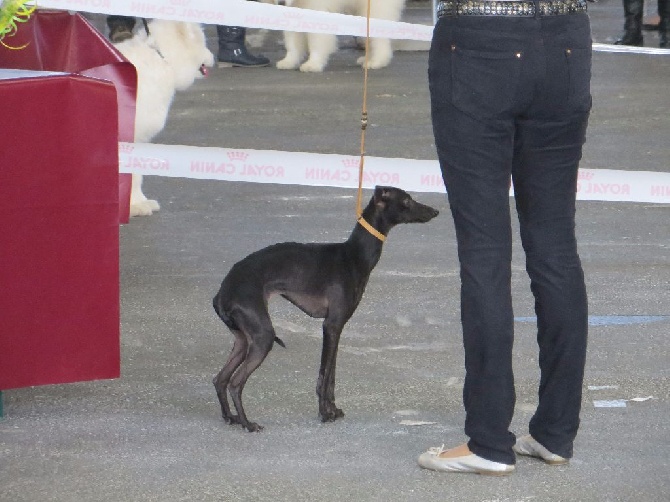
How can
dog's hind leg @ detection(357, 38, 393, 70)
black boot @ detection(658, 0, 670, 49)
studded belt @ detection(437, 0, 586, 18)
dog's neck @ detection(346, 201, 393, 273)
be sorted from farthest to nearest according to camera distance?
black boot @ detection(658, 0, 670, 49) → dog's hind leg @ detection(357, 38, 393, 70) → dog's neck @ detection(346, 201, 393, 273) → studded belt @ detection(437, 0, 586, 18)

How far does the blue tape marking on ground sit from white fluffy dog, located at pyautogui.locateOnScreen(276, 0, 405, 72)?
7587mm

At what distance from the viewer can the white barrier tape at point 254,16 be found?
226 inches

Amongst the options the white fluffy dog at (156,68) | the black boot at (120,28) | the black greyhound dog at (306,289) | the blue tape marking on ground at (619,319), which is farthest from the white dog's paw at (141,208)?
the black greyhound dog at (306,289)

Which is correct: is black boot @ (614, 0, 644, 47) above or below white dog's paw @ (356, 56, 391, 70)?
above

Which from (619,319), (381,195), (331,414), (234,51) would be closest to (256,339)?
(331,414)

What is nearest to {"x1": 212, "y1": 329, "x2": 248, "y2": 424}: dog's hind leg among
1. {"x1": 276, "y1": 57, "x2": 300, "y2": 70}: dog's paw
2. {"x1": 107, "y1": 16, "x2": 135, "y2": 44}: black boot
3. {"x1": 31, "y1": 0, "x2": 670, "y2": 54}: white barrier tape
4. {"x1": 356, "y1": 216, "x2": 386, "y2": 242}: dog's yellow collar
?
{"x1": 356, "y1": 216, "x2": 386, "y2": 242}: dog's yellow collar

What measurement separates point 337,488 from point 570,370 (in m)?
0.78

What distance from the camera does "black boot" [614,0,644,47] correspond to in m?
14.2

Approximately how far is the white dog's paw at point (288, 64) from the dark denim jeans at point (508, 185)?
9889mm

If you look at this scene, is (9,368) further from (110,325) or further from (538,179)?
(538,179)

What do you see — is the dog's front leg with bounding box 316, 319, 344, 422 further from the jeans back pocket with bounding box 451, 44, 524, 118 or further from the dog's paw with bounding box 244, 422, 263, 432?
the jeans back pocket with bounding box 451, 44, 524, 118

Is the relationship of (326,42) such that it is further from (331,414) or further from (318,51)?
(331,414)

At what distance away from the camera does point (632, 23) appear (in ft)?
46.8

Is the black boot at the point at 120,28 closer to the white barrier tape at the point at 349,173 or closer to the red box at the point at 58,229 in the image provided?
the white barrier tape at the point at 349,173
